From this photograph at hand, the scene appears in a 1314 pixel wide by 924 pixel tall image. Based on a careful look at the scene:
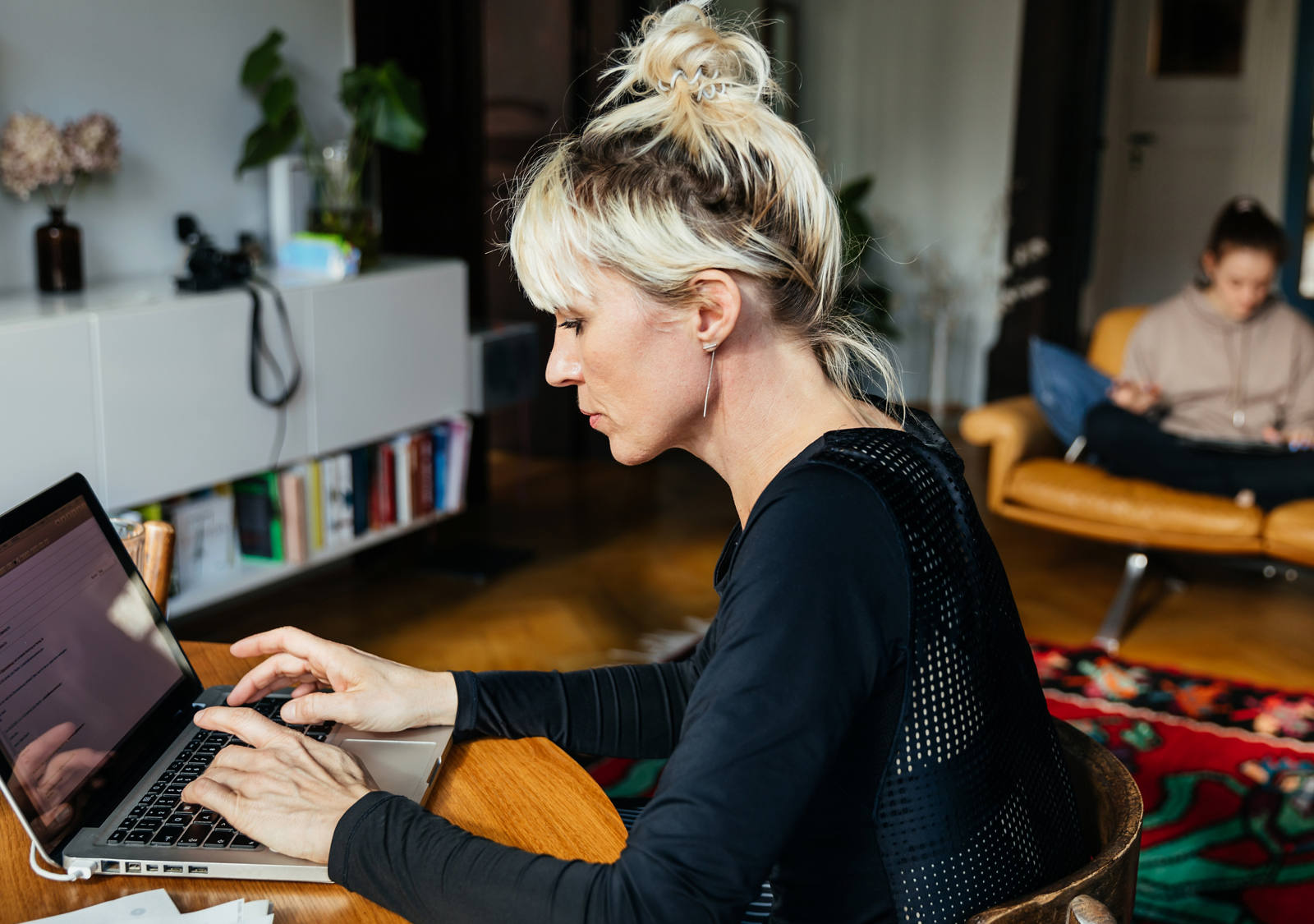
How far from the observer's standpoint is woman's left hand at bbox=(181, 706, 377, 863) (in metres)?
0.92

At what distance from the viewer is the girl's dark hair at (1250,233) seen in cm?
357

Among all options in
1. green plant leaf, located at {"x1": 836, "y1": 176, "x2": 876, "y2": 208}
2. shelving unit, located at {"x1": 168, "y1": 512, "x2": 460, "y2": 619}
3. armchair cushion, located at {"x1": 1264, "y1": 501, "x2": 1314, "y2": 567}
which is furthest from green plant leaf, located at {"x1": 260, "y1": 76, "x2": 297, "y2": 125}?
green plant leaf, located at {"x1": 836, "y1": 176, "x2": 876, "y2": 208}

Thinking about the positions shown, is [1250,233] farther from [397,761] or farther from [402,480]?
[397,761]

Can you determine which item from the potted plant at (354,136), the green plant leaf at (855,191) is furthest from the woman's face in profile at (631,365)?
the green plant leaf at (855,191)

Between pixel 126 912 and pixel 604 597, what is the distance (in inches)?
110

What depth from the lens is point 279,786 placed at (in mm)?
965

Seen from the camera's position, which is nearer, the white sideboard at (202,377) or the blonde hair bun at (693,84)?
the blonde hair bun at (693,84)

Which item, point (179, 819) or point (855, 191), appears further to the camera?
point (855, 191)

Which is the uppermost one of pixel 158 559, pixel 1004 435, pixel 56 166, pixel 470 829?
pixel 56 166

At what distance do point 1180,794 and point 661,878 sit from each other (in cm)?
207

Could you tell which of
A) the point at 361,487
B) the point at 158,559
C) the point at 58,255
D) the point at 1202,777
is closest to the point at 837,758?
the point at 158,559

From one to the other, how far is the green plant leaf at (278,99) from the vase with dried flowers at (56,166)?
458 millimetres

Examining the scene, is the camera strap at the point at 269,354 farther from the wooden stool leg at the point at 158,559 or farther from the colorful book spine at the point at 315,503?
the wooden stool leg at the point at 158,559

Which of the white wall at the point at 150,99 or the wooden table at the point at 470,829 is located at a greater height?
the white wall at the point at 150,99
